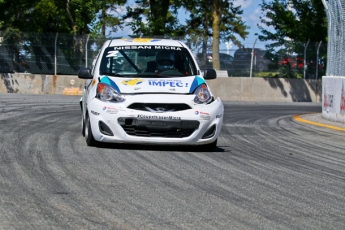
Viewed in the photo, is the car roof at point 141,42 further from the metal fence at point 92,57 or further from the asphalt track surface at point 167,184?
the metal fence at point 92,57

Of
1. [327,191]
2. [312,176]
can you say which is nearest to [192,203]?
[327,191]

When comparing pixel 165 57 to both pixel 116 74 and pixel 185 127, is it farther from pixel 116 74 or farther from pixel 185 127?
pixel 185 127

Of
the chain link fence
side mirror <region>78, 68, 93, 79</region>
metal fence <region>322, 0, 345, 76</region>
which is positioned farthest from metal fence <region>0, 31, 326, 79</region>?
side mirror <region>78, 68, 93, 79</region>

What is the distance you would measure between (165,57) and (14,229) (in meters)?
6.32

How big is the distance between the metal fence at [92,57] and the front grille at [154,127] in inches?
767

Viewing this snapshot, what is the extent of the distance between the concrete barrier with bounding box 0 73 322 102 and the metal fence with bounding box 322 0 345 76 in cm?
1130

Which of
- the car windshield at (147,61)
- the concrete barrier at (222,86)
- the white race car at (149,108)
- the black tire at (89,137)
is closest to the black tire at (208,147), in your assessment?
the white race car at (149,108)

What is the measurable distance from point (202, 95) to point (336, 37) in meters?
7.73

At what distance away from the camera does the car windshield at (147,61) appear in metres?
11.0

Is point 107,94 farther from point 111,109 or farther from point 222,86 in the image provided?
point 222,86

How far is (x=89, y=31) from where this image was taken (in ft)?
139

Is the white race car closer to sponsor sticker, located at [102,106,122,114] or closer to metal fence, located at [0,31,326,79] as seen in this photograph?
sponsor sticker, located at [102,106,122,114]

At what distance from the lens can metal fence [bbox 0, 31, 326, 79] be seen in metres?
29.6

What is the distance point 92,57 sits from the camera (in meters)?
30.0
